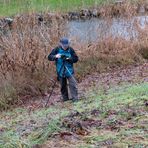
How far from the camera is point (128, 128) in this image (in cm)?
523

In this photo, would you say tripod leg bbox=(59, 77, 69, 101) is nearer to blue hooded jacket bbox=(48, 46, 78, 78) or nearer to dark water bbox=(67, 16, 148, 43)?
blue hooded jacket bbox=(48, 46, 78, 78)

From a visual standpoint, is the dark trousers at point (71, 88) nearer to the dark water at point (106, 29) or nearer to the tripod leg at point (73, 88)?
the tripod leg at point (73, 88)

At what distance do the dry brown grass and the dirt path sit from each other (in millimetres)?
389

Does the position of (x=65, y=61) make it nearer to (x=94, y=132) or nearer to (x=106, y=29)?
(x=94, y=132)

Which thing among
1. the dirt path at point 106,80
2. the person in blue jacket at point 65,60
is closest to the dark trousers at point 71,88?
the person in blue jacket at point 65,60

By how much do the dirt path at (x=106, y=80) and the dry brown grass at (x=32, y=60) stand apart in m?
0.39

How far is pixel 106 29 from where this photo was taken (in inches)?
617

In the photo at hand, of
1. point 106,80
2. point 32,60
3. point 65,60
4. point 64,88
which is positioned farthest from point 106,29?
point 65,60

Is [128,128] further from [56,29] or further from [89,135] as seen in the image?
[56,29]

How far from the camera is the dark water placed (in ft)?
50.5

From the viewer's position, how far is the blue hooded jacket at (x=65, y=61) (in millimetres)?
9914

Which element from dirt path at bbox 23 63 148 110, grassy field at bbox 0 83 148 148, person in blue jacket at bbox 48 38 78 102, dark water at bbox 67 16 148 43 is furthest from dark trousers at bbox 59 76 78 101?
dark water at bbox 67 16 148 43

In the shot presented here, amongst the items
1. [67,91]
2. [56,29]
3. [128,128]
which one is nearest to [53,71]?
[56,29]

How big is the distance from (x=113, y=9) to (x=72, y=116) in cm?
1064
